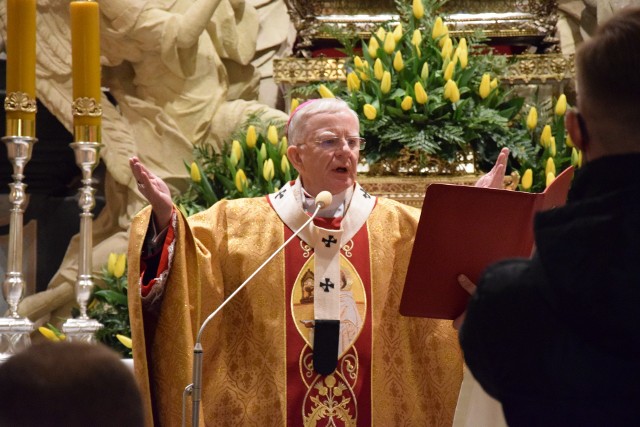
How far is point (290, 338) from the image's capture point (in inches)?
170

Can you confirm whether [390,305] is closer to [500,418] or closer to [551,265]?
[500,418]

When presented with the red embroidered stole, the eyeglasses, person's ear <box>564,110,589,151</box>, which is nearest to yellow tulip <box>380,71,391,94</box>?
the eyeglasses

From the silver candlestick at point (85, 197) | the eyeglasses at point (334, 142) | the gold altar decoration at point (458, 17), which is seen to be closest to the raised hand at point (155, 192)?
the silver candlestick at point (85, 197)

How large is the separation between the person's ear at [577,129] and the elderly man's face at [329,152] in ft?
7.75

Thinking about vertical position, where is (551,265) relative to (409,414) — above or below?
above

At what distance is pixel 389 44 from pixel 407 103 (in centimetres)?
37

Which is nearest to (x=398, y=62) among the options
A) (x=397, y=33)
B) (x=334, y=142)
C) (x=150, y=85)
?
(x=397, y=33)

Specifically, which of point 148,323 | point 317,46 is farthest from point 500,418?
point 317,46

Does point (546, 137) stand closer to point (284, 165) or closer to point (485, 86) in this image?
point (485, 86)

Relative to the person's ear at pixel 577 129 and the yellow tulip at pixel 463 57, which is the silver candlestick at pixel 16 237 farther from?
the person's ear at pixel 577 129

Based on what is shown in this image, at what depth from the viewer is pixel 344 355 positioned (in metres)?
4.30

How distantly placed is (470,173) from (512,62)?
1.05m

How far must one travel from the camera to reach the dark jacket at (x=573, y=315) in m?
1.81

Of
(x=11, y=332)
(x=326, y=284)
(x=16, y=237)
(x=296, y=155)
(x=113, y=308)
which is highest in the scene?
(x=296, y=155)
